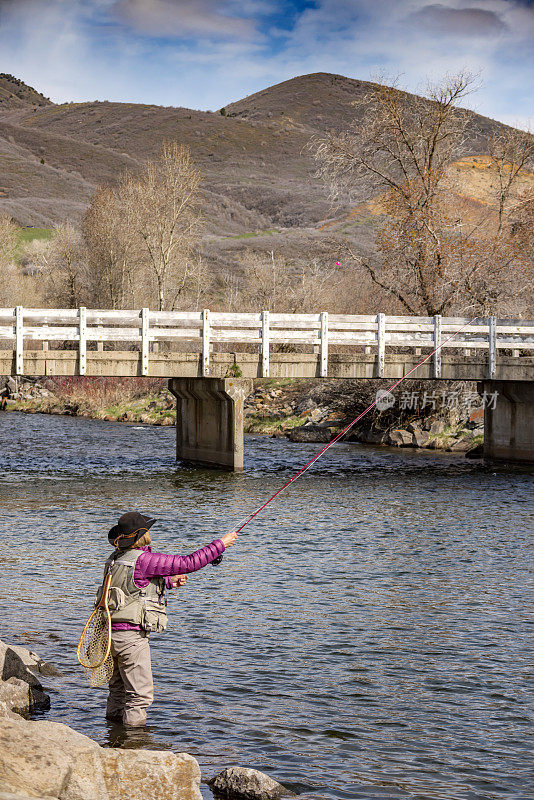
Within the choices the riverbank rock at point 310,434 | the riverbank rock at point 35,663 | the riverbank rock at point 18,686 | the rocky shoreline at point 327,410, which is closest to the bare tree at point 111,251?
the rocky shoreline at point 327,410

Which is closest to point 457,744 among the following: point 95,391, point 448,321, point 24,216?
point 448,321

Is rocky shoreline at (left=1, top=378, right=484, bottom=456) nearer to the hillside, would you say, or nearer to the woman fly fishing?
the hillside

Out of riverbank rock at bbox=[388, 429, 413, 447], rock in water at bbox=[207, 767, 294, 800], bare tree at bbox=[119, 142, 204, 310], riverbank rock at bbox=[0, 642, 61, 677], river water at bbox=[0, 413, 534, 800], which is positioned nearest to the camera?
rock in water at bbox=[207, 767, 294, 800]

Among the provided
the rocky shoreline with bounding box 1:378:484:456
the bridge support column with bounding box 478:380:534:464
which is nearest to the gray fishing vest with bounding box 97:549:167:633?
the bridge support column with bounding box 478:380:534:464

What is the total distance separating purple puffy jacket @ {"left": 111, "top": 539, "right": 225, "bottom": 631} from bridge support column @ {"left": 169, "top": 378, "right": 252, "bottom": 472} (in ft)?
61.4

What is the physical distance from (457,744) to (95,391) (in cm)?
4413

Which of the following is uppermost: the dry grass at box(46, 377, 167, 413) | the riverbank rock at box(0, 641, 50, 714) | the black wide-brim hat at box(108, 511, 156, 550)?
the dry grass at box(46, 377, 167, 413)

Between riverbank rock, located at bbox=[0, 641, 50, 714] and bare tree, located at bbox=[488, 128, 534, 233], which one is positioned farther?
bare tree, located at bbox=[488, 128, 534, 233]

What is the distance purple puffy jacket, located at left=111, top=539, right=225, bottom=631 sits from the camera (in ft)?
25.1

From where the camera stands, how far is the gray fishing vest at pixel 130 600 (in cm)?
766

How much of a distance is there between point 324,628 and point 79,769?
5689 mm

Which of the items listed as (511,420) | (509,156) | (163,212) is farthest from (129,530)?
(163,212)

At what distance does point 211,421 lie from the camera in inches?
1120

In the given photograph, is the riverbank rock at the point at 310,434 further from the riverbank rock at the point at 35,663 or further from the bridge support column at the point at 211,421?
the riverbank rock at the point at 35,663
